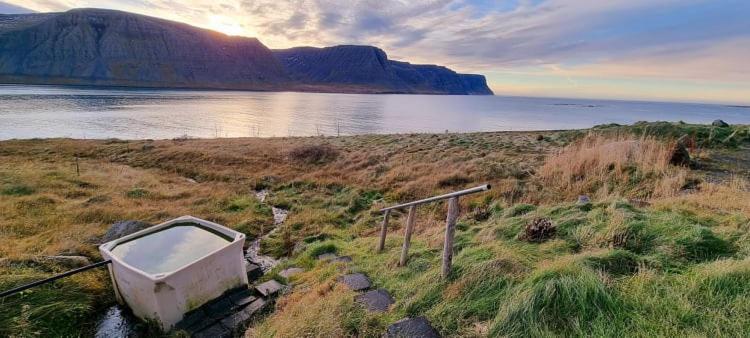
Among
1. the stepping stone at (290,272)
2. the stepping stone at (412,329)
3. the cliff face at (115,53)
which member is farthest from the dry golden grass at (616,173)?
the cliff face at (115,53)

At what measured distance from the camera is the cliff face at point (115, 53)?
128125mm

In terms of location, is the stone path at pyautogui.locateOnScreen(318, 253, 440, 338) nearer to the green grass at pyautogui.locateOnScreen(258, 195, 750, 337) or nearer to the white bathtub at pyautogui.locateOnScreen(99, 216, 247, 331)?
the green grass at pyautogui.locateOnScreen(258, 195, 750, 337)

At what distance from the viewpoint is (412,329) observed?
3.37 meters

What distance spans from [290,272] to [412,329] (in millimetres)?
3719

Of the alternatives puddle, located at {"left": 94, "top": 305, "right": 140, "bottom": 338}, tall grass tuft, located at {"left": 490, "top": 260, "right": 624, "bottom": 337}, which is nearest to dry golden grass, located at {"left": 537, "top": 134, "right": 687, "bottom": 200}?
tall grass tuft, located at {"left": 490, "top": 260, "right": 624, "bottom": 337}

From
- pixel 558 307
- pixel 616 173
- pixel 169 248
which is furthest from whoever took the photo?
pixel 616 173

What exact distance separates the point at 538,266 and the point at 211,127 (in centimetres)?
4817

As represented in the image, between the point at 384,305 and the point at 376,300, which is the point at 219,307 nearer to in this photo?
the point at 376,300

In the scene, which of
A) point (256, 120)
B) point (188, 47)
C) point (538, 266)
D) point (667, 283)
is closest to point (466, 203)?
point (538, 266)

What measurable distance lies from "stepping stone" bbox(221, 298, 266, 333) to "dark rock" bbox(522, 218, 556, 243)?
4156 mm

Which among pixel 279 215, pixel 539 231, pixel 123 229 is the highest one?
pixel 539 231

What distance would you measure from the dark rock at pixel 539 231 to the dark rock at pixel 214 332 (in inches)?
177

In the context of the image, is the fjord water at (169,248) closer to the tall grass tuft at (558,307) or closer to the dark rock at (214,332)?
the dark rock at (214,332)

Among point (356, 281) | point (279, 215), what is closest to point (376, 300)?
point (356, 281)
